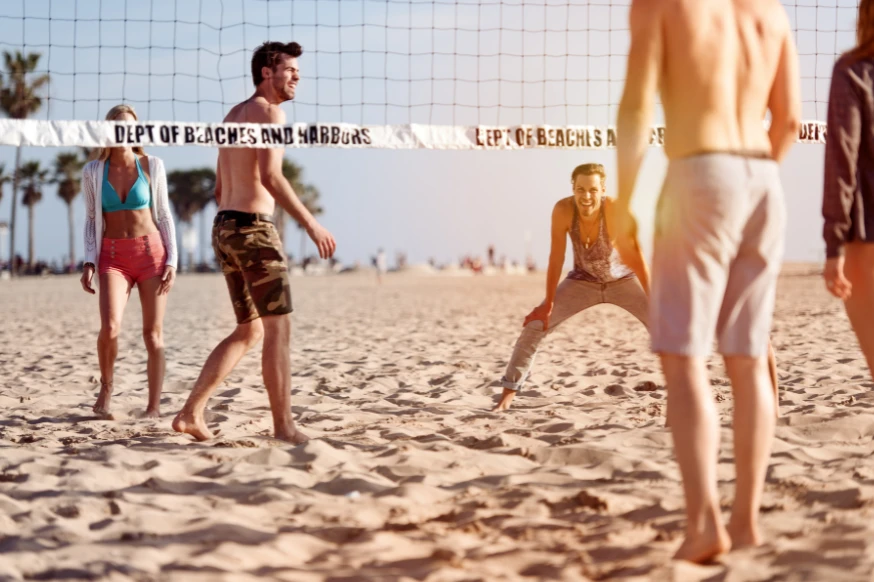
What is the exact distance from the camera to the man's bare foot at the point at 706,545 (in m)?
2.45

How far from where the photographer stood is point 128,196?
504 cm

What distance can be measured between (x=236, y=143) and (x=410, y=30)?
6.87ft

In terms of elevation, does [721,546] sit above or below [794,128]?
below

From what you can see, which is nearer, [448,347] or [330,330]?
[448,347]

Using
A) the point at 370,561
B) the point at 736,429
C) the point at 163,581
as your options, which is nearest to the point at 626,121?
the point at 736,429

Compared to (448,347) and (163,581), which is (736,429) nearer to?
(163,581)

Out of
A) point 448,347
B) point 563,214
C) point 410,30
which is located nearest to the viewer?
point 563,214

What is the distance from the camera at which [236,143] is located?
13.8ft

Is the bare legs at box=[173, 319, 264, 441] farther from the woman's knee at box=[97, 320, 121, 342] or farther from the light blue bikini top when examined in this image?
the light blue bikini top

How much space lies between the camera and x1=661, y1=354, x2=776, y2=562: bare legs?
2.44 m

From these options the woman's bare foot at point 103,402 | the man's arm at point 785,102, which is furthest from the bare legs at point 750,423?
the woman's bare foot at point 103,402

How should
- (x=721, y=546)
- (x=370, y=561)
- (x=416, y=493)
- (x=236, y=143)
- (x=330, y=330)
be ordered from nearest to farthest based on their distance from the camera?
(x=721, y=546), (x=370, y=561), (x=416, y=493), (x=236, y=143), (x=330, y=330)

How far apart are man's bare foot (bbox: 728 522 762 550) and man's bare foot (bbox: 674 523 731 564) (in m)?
0.14

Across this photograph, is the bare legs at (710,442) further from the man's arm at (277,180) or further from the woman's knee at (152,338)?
the woman's knee at (152,338)
